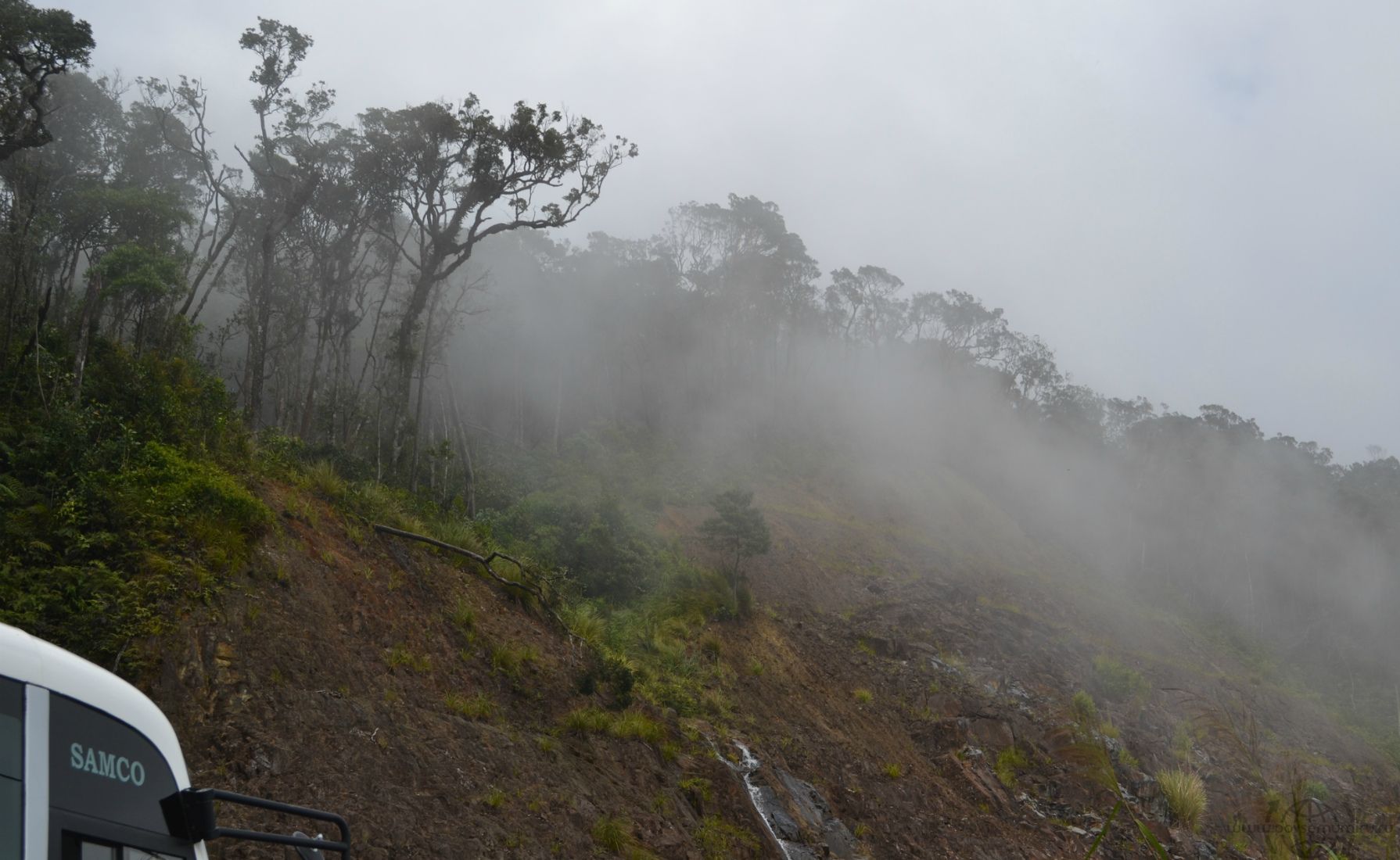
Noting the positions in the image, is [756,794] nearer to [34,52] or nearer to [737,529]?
[737,529]

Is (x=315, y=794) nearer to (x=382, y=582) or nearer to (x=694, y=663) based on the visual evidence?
(x=382, y=582)

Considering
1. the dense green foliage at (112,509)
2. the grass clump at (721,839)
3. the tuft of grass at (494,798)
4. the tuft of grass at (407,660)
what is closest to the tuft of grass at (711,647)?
the grass clump at (721,839)

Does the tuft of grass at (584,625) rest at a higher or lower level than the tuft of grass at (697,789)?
higher

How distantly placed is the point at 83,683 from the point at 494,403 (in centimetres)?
4265

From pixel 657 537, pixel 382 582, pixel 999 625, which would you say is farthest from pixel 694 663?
pixel 999 625

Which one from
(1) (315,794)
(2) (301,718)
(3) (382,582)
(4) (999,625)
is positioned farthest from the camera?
(4) (999,625)

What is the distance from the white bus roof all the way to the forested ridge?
4983mm

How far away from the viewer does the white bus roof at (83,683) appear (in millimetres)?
2912

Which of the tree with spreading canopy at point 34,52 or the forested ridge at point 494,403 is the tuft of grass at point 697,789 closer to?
the forested ridge at point 494,403

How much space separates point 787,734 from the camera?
16.9 metres

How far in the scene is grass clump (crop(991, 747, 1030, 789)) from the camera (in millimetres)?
18656

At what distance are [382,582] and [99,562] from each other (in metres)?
4.15

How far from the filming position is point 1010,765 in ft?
63.1

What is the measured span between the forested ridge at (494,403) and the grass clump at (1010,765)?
22.2ft
